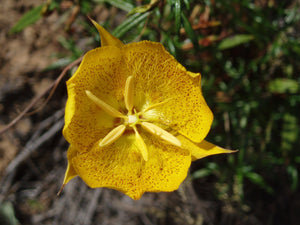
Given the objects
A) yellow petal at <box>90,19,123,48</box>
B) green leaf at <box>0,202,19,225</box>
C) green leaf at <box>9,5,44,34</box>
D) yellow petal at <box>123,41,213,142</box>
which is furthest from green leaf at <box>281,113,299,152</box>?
green leaf at <box>0,202,19,225</box>

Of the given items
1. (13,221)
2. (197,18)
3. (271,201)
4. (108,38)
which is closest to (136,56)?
(108,38)

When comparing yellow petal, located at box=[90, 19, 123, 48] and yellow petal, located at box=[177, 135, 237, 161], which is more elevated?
yellow petal, located at box=[90, 19, 123, 48]

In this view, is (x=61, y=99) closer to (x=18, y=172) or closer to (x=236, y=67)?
(x=18, y=172)

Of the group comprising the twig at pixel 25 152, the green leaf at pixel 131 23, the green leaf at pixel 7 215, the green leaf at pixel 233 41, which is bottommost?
the green leaf at pixel 7 215

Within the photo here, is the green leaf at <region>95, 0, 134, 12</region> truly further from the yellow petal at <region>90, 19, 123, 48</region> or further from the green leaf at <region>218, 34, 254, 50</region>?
the green leaf at <region>218, 34, 254, 50</region>

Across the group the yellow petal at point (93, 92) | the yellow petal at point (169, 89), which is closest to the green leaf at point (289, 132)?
the yellow petal at point (169, 89)

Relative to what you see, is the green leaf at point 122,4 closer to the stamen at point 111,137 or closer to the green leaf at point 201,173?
the stamen at point 111,137
